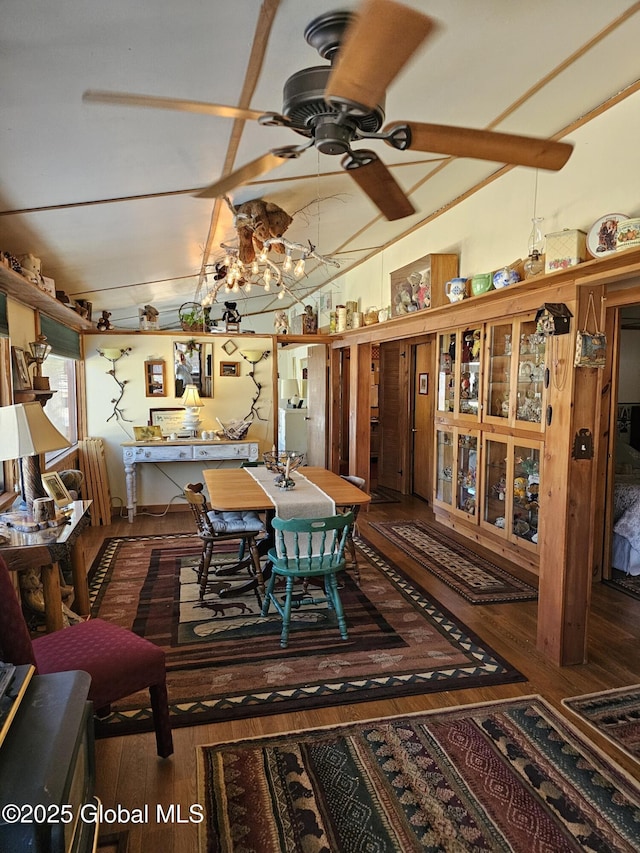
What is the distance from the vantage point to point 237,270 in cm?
429

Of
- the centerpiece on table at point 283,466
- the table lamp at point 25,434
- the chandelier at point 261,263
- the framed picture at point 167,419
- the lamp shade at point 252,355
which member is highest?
the chandelier at point 261,263

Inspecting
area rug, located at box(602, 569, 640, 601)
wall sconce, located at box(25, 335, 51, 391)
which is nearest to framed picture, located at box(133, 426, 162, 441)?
wall sconce, located at box(25, 335, 51, 391)

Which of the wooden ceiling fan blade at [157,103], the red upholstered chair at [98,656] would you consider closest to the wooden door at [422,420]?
the red upholstered chair at [98,656]

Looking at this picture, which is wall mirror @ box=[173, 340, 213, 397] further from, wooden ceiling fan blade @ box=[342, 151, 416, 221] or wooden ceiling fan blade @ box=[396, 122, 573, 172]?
wooden ceiling fan blade @ box=[396, 122, 573, 172]

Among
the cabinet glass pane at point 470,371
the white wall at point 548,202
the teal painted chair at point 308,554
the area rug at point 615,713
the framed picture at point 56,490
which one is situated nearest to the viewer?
the area rug at point 615,713

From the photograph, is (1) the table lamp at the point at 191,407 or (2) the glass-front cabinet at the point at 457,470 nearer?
(2) the glass-front cabinet at the point at 457,470

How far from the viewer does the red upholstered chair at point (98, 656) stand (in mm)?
1690

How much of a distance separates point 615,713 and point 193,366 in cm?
505

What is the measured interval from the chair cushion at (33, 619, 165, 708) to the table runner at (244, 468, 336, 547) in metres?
1.18

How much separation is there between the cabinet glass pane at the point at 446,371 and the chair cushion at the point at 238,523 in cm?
247

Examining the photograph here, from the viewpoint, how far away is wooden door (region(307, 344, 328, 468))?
684 cm

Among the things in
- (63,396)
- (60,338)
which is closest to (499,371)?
(60,338)

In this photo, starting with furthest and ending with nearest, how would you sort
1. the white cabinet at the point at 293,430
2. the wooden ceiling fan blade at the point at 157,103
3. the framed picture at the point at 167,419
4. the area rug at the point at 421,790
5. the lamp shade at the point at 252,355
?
the white cabinet at the point at 293,430, the lamp shade at the point at 252,355, the framed picture at the point at 167,419, the area rug at the point at 421,790, the wooden ceiling fan blade at the point at 157,103

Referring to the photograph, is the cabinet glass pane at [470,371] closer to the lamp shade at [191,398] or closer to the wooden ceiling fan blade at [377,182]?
the wooden ceiling fan blade at [377,182]
